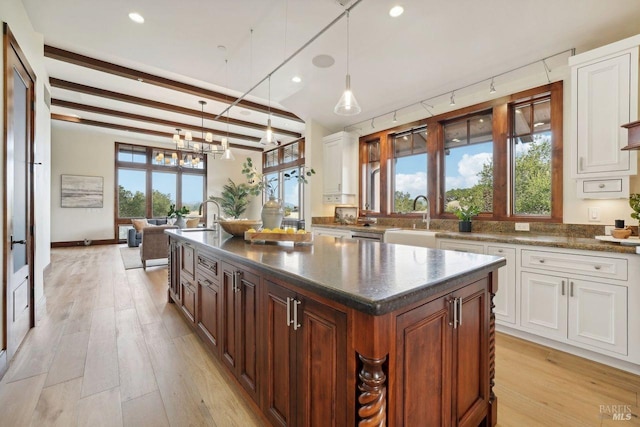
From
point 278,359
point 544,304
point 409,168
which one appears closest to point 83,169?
point 409,168

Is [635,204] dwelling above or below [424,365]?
above

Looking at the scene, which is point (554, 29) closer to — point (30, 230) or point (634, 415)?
point (634, 415)

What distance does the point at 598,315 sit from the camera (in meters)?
2.16

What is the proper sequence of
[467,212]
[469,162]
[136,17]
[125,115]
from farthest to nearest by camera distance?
[125,115] < [469,162] < [467,212] < [136,17]

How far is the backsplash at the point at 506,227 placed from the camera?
106 inches

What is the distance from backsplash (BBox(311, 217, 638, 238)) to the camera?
2693 millimetres

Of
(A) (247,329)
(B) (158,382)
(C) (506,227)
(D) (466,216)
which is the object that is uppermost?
(D) (466,216)

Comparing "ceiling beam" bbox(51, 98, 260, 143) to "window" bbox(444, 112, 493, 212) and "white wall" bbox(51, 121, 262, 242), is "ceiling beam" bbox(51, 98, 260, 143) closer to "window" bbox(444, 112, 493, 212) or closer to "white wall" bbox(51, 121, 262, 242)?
"white wall" bbox(51, 121, 262, 242)

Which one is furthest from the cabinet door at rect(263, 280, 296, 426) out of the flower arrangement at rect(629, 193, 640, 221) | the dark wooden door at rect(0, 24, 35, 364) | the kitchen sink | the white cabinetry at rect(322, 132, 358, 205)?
the white cabinetry at rect(322, 132, 358, 205)

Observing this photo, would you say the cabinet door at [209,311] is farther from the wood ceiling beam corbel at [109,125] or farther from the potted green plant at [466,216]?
the wood ceiling beam corbel at [109,125]

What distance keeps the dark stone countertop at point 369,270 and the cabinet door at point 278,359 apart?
0.42 ft

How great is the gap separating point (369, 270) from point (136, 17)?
3415 millimetres

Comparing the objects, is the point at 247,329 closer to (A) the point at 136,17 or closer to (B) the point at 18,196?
(B) the point at 18,196

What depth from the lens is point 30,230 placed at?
104 inches
